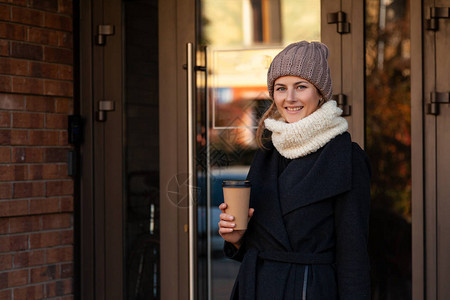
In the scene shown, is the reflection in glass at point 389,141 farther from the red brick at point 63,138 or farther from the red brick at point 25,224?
→ the red brick at point 25,224

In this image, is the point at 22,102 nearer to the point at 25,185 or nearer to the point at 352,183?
the point at 25,185

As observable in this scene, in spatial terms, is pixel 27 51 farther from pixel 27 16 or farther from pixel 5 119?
pixel 5 119

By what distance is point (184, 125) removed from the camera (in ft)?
12.3

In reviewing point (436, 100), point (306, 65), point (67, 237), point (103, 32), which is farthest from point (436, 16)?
point (67, 237)

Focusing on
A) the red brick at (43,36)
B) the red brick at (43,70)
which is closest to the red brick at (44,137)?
the red brick at (43,70)

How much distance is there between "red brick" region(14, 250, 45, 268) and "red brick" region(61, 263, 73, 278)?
16cm

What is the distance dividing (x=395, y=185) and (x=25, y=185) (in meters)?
2.24

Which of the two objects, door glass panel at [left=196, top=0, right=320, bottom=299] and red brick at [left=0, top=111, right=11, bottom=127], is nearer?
door glass panel at [left=196, top=0, right=320, bottom=299]

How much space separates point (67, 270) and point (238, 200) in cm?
253

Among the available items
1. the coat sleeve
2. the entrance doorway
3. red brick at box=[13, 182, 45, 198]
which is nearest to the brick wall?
red brick at box=[13, 182, 45, 198]

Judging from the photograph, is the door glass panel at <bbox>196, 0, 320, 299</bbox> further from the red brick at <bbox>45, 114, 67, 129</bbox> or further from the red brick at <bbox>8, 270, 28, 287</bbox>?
the red brick at <bbox>8, 270, 28, 287</bbox>

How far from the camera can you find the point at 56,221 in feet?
13.1

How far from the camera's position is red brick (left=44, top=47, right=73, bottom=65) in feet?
12.9

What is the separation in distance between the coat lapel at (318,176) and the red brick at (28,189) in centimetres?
229
